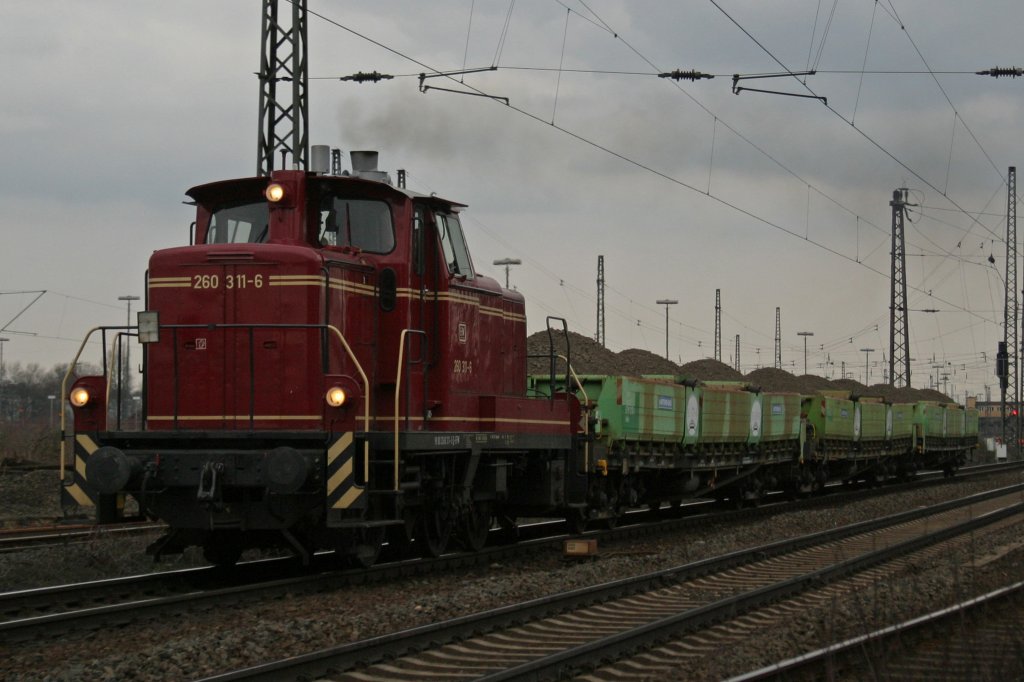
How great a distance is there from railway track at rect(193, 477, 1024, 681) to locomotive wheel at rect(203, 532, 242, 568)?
137 inches

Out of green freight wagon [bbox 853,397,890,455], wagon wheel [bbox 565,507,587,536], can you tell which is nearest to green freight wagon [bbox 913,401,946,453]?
green freight wagon [bbox 853,397,890,455]

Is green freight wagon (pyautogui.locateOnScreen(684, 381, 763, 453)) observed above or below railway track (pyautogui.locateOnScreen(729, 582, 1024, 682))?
above

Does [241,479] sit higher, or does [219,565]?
[241,479]

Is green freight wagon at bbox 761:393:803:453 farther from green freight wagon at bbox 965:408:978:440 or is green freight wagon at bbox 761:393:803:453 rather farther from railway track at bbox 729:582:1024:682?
green freight wagon at bbox 965:408:978:440

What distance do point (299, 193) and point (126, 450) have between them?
113 inches

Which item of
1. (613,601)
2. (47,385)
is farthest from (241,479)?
(47,385)

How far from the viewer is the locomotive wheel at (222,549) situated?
11.4 meters

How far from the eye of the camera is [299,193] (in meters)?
11.1

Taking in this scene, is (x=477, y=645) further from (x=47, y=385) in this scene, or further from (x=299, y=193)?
(x=47, y=385)

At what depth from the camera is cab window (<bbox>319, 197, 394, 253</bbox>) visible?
1136 cm

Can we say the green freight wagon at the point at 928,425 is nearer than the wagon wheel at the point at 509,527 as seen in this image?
No

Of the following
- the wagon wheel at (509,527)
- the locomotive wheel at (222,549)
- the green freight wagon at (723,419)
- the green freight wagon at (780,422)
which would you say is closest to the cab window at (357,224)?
the locomotive wheel at (222,549)

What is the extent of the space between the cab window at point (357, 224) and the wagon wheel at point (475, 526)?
3.28 metres

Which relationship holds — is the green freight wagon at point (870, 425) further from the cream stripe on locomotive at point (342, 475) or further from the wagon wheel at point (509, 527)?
the cream stripe on locomotive at point (342, 475)
